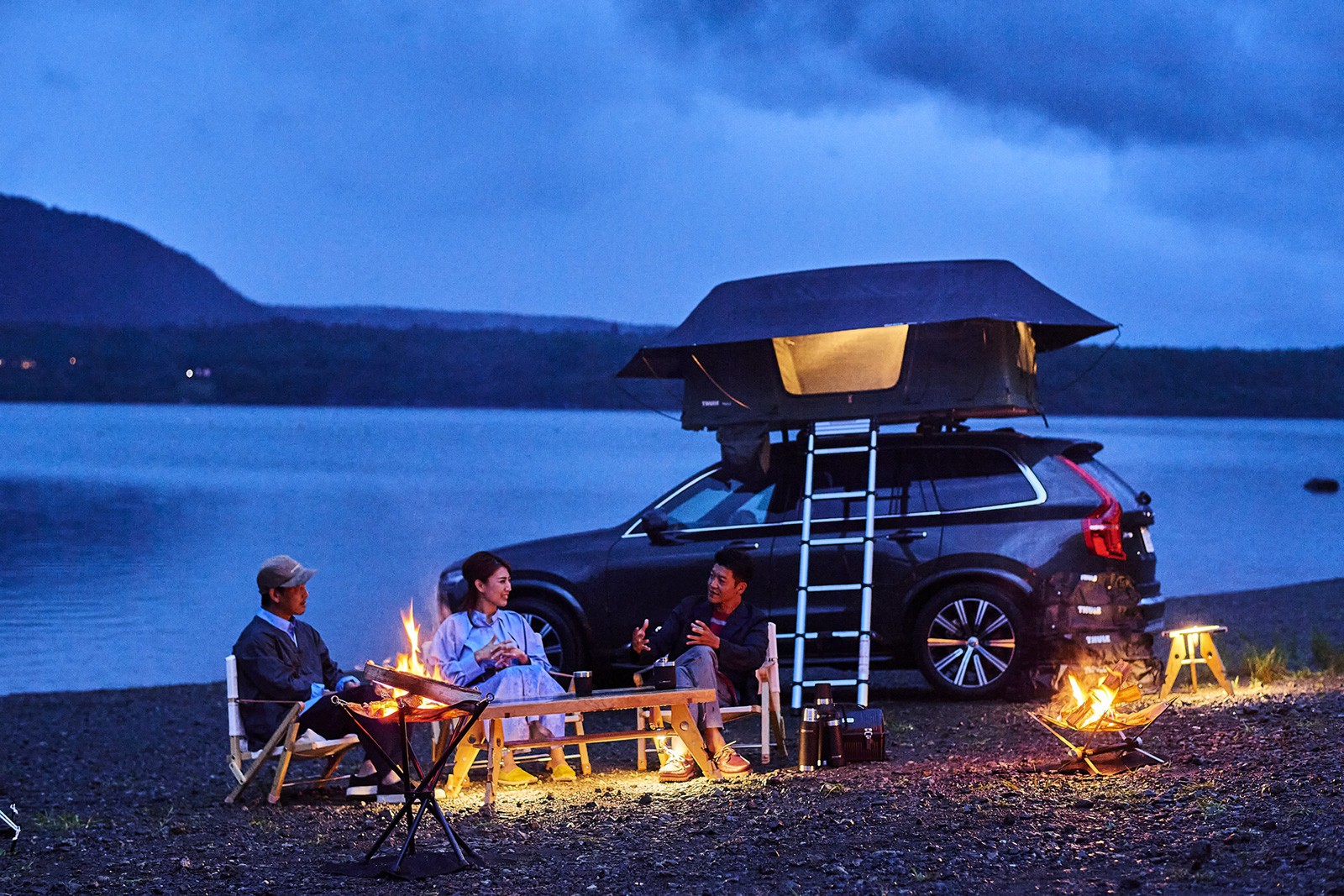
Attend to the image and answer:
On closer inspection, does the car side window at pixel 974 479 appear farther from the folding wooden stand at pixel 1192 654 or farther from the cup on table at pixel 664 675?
the cup on table at pixel 664 675

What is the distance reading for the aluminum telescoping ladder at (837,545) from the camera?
976 centimetres

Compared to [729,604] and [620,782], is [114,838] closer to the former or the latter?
[620,782]

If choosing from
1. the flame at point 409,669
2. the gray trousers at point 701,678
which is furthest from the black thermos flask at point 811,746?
the flame at point 409,669

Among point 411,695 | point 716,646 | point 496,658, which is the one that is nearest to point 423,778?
point 411,695

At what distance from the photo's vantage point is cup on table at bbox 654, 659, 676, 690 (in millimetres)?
7641

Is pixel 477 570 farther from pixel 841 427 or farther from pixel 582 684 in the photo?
pixel 841 427

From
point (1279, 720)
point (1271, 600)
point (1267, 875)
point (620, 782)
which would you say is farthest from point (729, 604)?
point (1271, 600)

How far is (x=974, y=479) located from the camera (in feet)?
33.6

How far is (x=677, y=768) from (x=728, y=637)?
80 centimetres

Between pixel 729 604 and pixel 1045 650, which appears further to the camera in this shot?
pixel 1045 650

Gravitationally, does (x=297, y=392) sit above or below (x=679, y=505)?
above

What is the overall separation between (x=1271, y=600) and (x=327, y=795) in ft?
48.9

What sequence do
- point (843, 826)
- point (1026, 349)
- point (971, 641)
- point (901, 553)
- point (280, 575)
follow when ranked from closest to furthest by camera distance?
1. point (843, 826)
2. point (280, 575)
3. point (971, 641)
4. point (901, 553)
5. point (1026, 349)

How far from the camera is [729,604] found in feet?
27.3
